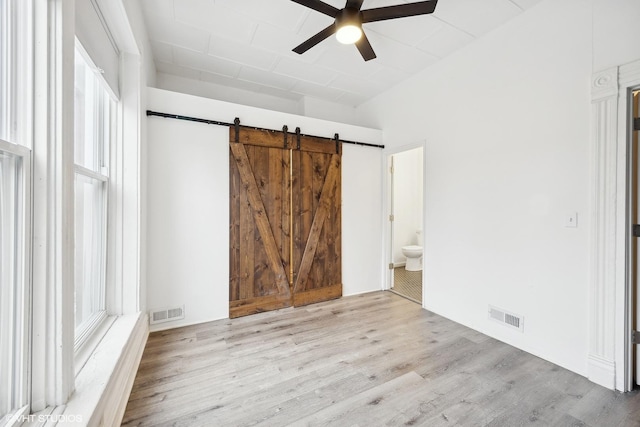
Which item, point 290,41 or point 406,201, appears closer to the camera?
point 290,41

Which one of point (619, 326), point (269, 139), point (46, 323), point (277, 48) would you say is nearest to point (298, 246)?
point (269, 139)

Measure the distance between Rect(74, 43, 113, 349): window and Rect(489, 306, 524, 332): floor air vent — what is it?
10.6 feet

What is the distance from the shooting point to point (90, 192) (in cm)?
179

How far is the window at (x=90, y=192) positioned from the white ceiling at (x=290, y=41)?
113 centimetres

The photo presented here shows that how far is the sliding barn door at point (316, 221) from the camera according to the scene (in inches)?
135

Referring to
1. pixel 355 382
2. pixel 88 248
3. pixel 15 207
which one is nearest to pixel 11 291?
pixel 15 207

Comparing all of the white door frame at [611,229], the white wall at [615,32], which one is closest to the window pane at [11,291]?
the white door frame at [611,229]

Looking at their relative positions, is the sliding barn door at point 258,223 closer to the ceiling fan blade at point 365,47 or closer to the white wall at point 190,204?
the white wall at point 190,204

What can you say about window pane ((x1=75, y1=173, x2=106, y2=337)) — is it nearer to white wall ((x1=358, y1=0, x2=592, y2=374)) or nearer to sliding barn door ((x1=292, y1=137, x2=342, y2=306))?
sliding barn door ((x1=292, y1=137, x2=342, y2=306))

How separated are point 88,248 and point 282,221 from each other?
188cm

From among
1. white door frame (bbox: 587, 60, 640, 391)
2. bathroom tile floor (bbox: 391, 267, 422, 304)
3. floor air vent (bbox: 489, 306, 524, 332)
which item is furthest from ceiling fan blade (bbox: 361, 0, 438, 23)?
bathroom tile floor (bbox: 391, 267, 422, 304)

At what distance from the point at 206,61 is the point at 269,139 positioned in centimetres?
118

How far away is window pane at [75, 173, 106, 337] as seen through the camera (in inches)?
61.5

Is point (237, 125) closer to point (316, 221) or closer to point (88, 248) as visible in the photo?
point (316, 221)
